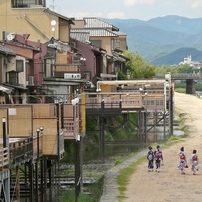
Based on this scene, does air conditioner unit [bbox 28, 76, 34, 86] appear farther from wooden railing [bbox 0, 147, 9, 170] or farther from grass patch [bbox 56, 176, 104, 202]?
wooden railing [bbox 0, 147, 9, 170]

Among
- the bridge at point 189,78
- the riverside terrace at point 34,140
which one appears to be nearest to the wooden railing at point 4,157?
the riverside terrace at point 34,140

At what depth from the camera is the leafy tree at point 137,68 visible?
9975 centimetres

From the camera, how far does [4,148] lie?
20266 millimetres

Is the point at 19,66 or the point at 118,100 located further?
the point at 118,100

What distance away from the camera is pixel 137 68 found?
10038 cm

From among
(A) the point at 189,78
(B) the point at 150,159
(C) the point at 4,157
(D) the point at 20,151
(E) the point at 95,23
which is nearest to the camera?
(C) the point at 4,157

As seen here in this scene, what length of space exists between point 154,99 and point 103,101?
8662mm

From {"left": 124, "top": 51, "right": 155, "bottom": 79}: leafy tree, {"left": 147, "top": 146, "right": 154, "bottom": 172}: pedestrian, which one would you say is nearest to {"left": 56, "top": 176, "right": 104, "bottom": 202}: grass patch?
{"left": 147, "top": 146, "right": 154, "bottom": 172}: pedestrian

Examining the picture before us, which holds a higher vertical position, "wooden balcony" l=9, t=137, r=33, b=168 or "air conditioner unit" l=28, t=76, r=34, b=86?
"air conditioner unit" l=28, t=76, r=34, b=86

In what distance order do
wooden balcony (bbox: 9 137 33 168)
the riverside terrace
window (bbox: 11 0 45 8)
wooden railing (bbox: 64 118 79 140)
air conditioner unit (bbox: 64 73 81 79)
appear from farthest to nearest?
window (bbox: 11 0 45 8) < air conditioner unit (bbox: 64 73 81 79) < wooden railing (bbox: 64 118 79 140) < wooden balcony (bbox: 9 137 33 168) < the riverside terrace

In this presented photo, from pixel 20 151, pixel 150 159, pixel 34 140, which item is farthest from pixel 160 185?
pixel 20 151

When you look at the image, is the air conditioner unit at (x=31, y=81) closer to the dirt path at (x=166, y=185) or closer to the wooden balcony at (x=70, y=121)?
the dirt path at (x=166, y=185)

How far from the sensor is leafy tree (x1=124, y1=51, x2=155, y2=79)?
99750 mm

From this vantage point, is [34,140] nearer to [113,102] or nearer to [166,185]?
[166,185]
